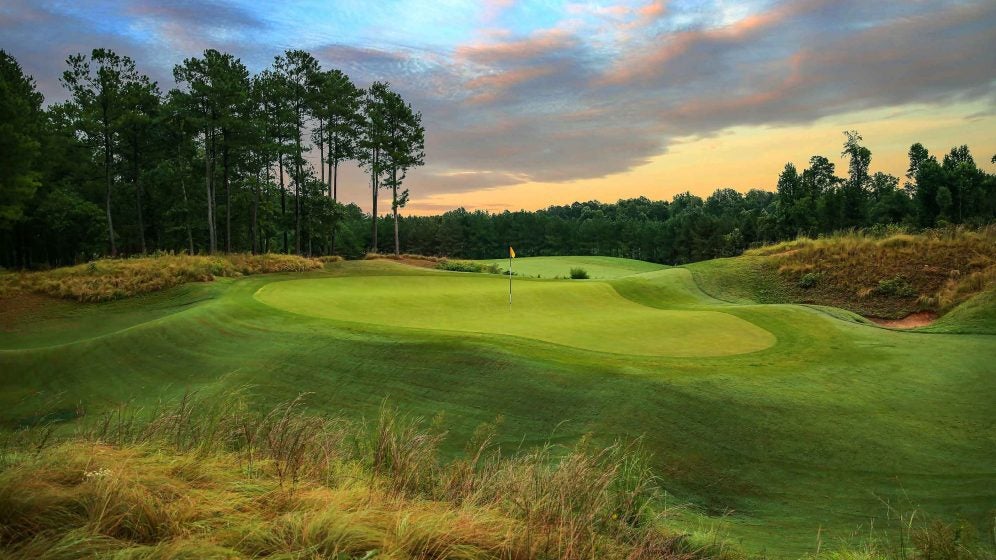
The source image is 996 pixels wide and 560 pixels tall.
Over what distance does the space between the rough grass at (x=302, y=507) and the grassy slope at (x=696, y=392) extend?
190cm

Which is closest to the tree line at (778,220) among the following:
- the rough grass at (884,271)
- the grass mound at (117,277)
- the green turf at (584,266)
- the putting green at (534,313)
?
the green turf at (584,266)

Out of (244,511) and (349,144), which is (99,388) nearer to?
(244,511)

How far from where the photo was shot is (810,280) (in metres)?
21.5

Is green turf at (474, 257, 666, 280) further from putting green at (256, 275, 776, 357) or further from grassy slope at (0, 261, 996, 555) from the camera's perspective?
grassy slope at (0, 261, 996, 555)

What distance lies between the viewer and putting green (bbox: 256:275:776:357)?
10.6m

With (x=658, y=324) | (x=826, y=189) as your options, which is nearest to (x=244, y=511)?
(x=658, y=324)

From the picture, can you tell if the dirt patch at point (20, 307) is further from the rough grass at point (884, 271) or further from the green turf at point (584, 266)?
the green turf at point (584, 266)

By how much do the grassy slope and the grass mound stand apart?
7041 mm

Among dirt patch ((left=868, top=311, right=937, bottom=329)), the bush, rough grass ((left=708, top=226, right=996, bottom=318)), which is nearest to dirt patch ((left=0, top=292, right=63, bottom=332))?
rough grass ((left=708, top=226, right=996, bottom=318))

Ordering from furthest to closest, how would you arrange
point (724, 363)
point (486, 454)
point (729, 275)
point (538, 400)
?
point (729, 275)
point (724, 363)
point (538, 400)
point (486, 454)

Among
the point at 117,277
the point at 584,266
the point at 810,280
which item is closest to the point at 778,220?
the point at 584,266

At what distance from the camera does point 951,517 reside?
5.09 metres

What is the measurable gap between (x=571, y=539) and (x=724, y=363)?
6768 mm

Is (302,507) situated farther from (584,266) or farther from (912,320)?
(584,266)
